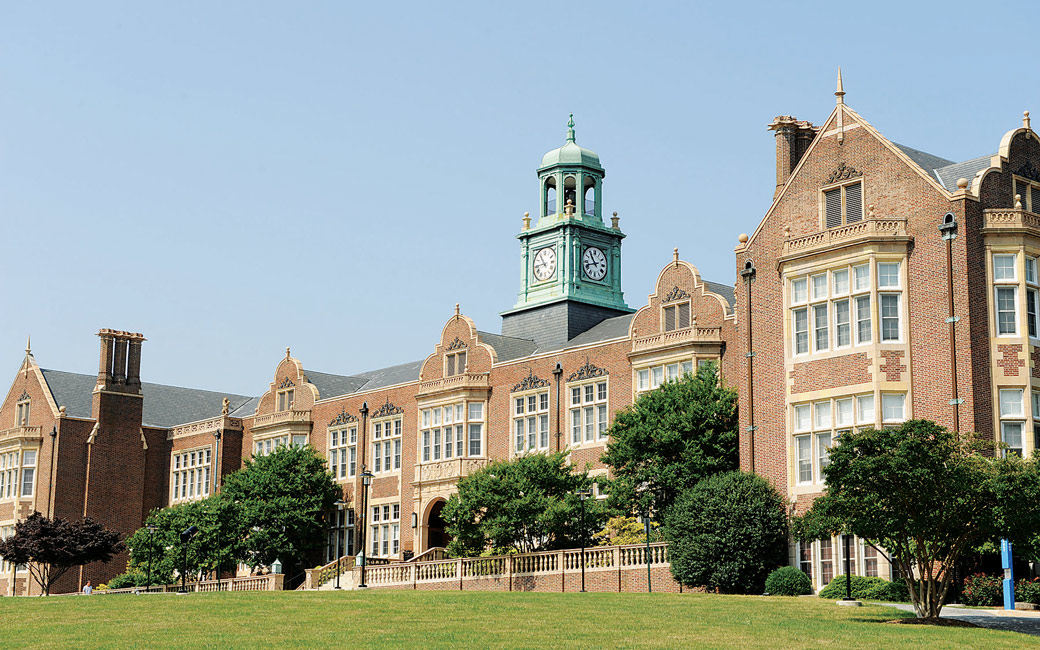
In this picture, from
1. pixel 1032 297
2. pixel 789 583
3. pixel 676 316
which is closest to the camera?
pixel 789 583

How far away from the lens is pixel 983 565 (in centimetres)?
3909

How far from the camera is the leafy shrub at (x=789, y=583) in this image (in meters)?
41.5

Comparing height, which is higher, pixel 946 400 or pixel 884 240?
pixel 884 240

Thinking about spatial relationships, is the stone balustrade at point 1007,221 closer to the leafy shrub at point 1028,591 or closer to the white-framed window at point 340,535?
the leafy shrub at point 1028,591

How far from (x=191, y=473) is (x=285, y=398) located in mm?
9181

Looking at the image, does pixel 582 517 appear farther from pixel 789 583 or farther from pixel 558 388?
pixel 558 388

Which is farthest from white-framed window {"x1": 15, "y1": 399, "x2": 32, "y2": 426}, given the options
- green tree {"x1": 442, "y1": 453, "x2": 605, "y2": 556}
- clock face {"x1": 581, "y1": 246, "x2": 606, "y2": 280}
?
green tree {"x1": 442, "y1": 453, "x2": 605, "y2": 556}

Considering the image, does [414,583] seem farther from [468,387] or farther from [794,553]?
[794,553]

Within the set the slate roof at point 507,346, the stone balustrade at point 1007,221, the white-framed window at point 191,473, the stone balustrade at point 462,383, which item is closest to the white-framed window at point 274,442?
the white-framed window at point 191,473

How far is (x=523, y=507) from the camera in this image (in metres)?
49.5

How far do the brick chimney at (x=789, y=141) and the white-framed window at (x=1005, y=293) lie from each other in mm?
8954

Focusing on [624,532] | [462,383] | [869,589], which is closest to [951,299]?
[869,589]

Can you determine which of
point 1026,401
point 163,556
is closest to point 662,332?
point 1026,401

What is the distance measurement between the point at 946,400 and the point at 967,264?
13.7ft
